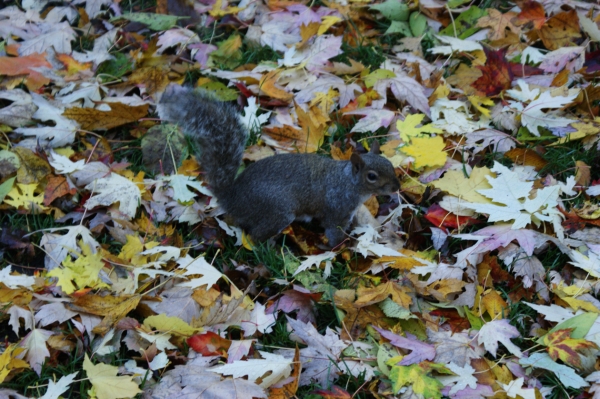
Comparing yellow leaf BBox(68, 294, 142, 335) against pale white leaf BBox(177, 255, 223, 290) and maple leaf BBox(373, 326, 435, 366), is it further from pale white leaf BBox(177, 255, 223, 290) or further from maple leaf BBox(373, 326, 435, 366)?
maple leaf BBox(373, 326, 435, 366)

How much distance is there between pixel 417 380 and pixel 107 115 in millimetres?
2358

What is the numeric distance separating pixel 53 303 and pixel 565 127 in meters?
2.67

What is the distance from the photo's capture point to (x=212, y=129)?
2.98m

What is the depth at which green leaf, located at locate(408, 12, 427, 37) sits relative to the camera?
14.1 ft

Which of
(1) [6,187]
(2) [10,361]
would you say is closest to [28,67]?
(1) [6,187]

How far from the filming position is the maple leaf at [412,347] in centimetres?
246

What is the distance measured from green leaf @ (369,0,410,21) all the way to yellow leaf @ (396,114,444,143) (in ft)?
3.69

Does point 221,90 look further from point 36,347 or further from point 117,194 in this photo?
point 36,347

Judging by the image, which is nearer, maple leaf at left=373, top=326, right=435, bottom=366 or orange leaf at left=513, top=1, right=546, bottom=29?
maple leaf at left=373, top=326, right=435, bottom=366

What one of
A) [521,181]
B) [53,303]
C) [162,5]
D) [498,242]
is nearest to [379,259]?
[498,242]

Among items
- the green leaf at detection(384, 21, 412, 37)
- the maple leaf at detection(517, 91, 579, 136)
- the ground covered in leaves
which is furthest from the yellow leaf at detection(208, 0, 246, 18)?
the maple leaf at detection(517, 91, 579, 136)

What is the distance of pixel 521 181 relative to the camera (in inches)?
125

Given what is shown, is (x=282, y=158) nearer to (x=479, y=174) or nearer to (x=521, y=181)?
(x=479, y=174)

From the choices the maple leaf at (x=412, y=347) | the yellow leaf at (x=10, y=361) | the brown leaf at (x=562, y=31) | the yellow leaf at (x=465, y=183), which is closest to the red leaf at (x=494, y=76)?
the brown leaf at (x=562, y=31)
